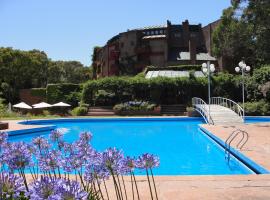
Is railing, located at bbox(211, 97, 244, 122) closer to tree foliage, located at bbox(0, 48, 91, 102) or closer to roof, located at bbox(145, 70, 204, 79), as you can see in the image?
roof, located at bbox(145, 70, 204, 79)

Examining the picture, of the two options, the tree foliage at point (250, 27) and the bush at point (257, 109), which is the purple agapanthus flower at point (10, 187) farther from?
the bush at point (257, 109)

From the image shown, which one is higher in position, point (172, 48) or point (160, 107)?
point (172, 48)

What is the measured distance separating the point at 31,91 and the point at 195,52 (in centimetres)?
1884

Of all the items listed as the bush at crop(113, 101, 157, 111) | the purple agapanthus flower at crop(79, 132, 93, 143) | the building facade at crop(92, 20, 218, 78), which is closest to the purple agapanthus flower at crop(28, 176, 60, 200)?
the purple agapanthus flower at crop(79, 132, 93, 143)

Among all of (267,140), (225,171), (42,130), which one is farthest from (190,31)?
(225,171)

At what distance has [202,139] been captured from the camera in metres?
15.8

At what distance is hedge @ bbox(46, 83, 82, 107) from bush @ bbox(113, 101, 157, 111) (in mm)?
6958

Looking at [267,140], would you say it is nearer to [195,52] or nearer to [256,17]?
[256,17]

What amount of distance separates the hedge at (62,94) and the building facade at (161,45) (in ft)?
43.8

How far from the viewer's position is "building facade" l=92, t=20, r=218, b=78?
45.7m

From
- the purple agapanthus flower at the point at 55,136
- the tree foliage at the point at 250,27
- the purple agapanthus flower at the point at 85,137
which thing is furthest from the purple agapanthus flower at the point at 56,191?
the tree foliage at the point at 250,27

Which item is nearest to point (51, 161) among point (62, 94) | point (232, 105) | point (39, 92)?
point (232, 105)

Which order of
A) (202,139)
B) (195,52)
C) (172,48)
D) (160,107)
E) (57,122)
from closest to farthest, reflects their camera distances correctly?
(202,139) < (57,122) < (160,107) < (195,52) < (172,48)

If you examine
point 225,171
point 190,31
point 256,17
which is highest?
point 190,31
